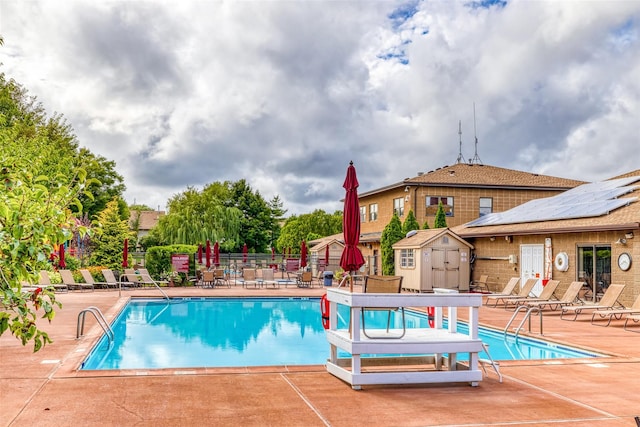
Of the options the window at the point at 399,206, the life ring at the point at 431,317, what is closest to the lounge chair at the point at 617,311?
the life ring at the point at 431,317

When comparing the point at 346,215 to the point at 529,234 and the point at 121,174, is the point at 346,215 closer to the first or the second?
the point at 529,234

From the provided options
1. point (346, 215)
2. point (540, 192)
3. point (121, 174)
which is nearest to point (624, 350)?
point (346, 215)

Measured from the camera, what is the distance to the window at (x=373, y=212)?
37769 millimetres

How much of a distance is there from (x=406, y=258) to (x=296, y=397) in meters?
19.8

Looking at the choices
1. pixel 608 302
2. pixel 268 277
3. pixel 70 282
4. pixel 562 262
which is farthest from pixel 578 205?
pixel 70 282

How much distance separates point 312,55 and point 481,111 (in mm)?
19586

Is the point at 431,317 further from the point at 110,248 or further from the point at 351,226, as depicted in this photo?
the point at 110,248

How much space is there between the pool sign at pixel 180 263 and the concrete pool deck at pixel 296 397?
18879 millimetres

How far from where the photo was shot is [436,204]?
3272 cm

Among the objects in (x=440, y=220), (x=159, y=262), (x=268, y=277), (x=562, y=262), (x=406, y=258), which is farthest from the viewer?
(x=440, y=220)

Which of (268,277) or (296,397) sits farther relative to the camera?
(268,277)

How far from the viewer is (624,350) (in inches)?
414

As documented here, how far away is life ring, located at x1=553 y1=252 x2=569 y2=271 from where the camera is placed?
19.3m

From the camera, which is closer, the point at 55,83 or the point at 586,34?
the point at 586,34
